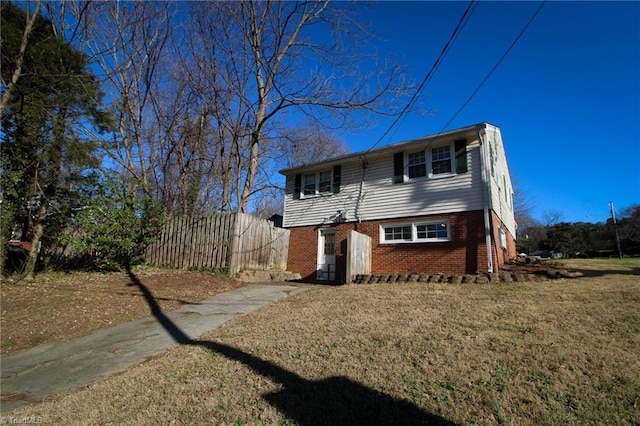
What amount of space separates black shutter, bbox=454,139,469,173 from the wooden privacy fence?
745 centimetres

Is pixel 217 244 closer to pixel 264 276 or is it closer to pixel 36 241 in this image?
pixel 264 276

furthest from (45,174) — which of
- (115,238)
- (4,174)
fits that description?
(115,238)

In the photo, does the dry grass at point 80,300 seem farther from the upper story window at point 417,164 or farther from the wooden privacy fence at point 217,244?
the upper story window at point 417,164

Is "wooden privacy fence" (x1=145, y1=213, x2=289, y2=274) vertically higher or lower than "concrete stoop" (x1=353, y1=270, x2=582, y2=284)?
higher

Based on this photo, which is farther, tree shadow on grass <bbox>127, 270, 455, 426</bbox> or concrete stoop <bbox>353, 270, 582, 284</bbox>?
concrete stoop <bbox>353, 270, 582, 284</bbox>

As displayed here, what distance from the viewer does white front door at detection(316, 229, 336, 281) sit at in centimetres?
1356

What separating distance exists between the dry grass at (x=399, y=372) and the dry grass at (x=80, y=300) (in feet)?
10.4

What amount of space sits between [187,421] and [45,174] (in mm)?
10450

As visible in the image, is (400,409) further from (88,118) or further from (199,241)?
(88,118)

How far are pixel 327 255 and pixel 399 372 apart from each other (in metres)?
9.95

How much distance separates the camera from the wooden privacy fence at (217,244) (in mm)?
12266

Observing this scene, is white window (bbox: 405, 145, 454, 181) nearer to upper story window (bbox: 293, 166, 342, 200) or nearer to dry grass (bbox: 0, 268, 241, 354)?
upper story window (bbox: 293, 166, 342, 200)

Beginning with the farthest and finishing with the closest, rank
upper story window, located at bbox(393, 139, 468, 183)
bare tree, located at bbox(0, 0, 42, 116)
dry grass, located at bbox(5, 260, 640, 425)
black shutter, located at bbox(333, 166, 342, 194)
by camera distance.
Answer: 1. black shutter, located at bbox(333, 166, 342, 194)
2. upper story window, located at bbox(393, 139, 468, 183)
3. bare tree, located at bbox(0, 0, 42, 116)
4. dry grass, located at bbox(5, 260, 640, 425)

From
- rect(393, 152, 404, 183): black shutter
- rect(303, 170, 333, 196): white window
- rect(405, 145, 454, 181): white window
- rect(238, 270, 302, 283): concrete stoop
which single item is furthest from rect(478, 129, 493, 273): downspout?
rect(238, 270, 302, 283): concrete stoop
